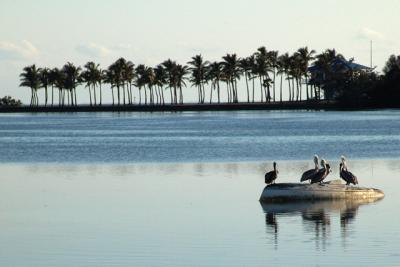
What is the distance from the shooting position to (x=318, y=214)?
2931 centimetres

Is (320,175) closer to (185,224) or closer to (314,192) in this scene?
(314,192)

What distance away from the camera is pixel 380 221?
27312 mm

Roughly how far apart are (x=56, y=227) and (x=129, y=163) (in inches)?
1049

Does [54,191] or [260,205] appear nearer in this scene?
[260,205]

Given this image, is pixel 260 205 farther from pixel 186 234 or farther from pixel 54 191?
pixel 54 191

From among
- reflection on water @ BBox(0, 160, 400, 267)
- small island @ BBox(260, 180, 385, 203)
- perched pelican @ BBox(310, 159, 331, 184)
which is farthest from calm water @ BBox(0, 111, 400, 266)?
perched pelican @ BBox(310, 159, 331, 184)

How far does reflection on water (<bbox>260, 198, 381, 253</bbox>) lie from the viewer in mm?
25609

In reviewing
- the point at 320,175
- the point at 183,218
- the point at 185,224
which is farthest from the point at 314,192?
the point at 185,224

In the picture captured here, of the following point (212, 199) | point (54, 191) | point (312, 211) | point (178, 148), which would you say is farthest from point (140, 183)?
point (178, 148)

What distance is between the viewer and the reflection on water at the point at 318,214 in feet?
84.0

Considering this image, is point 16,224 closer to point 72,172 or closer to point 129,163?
point 72,172

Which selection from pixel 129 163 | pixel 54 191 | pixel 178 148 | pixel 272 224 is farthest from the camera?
pixel 178 148

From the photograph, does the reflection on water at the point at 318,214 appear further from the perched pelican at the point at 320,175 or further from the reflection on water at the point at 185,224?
the perched pelican at the point at 320,175

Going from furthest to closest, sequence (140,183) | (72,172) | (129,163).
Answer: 1. (129,163)
2. (72,172)
3. (140,183)
